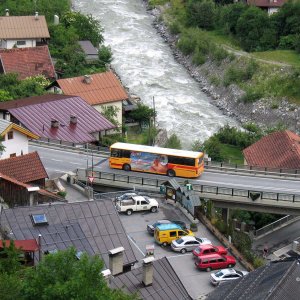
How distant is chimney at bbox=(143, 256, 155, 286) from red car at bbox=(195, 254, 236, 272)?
616 cm

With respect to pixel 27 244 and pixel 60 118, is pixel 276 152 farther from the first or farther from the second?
pixel 27 244

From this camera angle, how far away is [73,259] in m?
20.8

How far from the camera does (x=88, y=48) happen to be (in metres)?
73.5

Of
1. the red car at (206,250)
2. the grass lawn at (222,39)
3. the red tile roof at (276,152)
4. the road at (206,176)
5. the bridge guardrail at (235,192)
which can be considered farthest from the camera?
the grass lawn at (222,39)

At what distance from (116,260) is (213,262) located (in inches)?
237

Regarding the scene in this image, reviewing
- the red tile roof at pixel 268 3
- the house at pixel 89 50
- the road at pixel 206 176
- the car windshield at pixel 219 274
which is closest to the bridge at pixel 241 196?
the road at pixel 206 176

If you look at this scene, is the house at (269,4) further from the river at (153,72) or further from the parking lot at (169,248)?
the parking lot at (169,248)

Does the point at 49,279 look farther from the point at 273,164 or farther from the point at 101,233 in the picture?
the point at 273,164

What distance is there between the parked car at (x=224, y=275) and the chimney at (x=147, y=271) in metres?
4.60

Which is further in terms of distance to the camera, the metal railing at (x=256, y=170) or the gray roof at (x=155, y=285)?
the metal railing at (x=256, y=170)

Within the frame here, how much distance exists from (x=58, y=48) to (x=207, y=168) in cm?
3112

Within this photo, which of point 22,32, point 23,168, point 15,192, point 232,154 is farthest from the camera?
point 22,32

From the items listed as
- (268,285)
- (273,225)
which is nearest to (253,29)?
(273,225)

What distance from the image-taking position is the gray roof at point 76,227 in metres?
27.9
